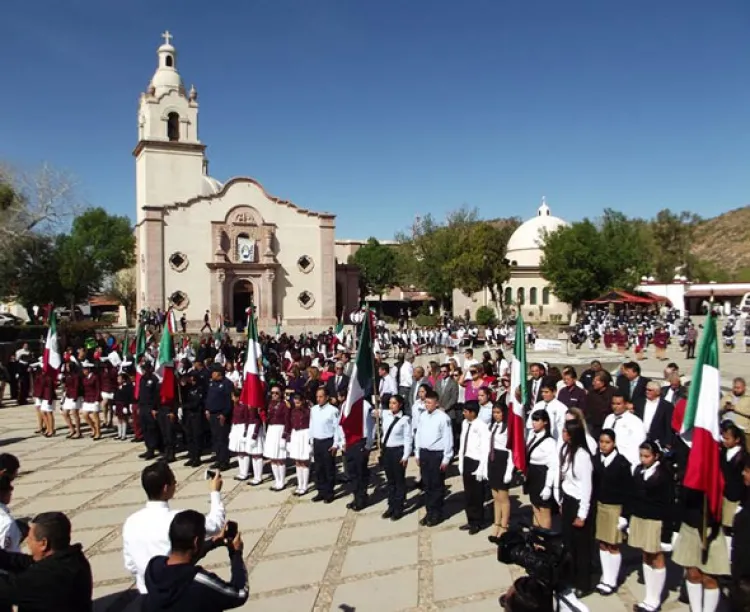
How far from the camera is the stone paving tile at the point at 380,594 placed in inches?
235

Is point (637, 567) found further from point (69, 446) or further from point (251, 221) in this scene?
→ point (251, 221)

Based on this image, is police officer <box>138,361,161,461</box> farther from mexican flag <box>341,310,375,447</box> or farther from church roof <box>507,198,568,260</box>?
church roof <box>507,198,568,260</box>

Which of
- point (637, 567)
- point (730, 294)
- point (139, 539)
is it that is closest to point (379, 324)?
point (637, 567)

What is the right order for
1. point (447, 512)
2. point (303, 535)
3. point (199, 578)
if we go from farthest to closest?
point (447, 512), point (303, 535), point (199, 578)

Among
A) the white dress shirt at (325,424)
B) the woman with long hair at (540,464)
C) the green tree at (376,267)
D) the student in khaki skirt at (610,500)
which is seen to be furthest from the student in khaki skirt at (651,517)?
the green tree at (376,267)

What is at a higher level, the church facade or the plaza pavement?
the church facade

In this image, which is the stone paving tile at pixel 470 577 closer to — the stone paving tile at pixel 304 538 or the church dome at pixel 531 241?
the stone paving tile at pixel 304 538

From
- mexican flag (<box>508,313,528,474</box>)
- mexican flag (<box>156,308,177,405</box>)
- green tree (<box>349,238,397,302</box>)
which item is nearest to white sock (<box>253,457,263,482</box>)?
mexican flag (<box>156,308,177,405</box>)

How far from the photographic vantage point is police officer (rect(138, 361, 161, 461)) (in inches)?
459

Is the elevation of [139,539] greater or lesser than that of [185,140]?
lesser

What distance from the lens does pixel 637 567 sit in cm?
675

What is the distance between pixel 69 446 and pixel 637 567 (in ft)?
36.4

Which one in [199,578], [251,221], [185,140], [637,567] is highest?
[185,140]

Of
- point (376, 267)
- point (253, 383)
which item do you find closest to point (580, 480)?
point (253, 383)
